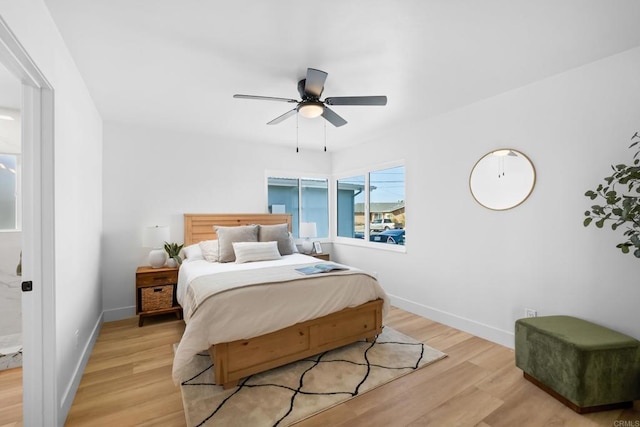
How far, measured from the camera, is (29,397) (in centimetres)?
157

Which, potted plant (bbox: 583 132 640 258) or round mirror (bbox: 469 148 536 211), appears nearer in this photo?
potted plant (bbox: 583 132 640 258)

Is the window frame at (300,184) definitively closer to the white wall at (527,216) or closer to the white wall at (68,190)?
the white wall at (527,216)

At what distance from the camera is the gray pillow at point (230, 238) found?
3.49 meters

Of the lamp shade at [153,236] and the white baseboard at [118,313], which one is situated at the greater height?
the lamp shade at [153,236]

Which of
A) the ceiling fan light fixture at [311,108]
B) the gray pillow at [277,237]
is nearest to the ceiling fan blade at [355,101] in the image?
the ceiling fan light fixture at [311,108]

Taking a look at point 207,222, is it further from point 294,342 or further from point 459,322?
point 459,322

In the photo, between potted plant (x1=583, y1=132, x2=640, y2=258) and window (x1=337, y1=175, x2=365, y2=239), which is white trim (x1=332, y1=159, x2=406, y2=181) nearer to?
window (x1=337, y1=175, x2=365, y2=239)

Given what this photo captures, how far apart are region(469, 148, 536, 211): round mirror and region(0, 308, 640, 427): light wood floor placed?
1483 millimetres

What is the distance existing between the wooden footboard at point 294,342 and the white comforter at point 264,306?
83mm

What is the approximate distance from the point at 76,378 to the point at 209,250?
1.72 m

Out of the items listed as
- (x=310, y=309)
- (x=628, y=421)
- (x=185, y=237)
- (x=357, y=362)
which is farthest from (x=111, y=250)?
(x=628, y=421)

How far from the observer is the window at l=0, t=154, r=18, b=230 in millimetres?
2682

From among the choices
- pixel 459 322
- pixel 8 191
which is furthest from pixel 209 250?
pixel 459 322

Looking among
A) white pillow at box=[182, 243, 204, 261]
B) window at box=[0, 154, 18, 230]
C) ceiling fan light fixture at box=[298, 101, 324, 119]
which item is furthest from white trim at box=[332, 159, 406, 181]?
window at box=[0, 154, 18, 230]
